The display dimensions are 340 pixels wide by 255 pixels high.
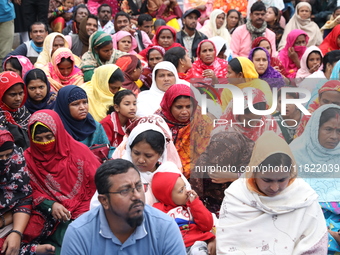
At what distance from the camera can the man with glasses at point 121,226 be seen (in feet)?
8.39

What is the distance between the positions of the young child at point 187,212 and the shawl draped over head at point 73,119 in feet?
4.46

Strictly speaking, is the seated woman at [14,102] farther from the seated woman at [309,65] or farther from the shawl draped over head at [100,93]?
the seated woman at [309,65]

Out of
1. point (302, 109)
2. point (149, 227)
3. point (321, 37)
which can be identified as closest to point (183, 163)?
point (302, 109)

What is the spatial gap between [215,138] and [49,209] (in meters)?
1.31

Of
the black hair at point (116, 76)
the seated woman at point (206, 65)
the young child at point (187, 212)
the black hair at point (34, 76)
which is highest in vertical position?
the black hair at point (34, 76)

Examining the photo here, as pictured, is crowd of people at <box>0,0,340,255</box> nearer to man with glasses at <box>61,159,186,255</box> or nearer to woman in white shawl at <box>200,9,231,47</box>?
man with glasses at <box>61,159,186,255</box>

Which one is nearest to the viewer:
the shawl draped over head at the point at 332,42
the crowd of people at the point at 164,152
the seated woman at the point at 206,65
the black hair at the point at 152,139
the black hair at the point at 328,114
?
the crowd of people at the point at 164,152

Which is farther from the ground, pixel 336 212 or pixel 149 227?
pixel 149 227

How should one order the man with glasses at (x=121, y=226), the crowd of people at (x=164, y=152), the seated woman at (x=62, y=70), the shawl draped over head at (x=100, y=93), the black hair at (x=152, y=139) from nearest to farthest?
1. the man with glasses at (x=121, y=226)
2. the crowd of people at (x=164, y=152)
3. the black hair at (x=152, y=139)
4. the shawl draped over head at (x=100, y=93)
5. the seated woman at (x=62, y=70)

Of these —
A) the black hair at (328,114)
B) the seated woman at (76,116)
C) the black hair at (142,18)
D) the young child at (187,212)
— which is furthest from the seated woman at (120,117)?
the black hair at (142,18)

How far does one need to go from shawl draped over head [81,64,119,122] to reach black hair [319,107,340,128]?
2.62 meters

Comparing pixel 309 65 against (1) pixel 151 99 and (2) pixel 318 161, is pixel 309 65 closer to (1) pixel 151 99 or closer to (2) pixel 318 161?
(1) pixel 151 99

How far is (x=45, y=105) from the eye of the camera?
5.27 m

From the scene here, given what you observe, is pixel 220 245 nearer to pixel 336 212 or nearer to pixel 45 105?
pixel 336 212
